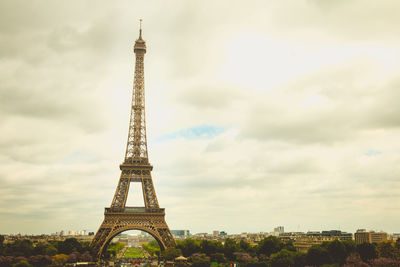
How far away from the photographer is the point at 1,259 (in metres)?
71.9

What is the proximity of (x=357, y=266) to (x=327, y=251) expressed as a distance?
51.4ft

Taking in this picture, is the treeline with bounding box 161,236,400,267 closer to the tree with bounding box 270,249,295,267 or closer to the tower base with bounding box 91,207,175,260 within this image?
the tree with bounding box 270,249,295,267

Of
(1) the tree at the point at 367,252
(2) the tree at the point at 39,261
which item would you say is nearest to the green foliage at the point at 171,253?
(2) the tree at the point at 39,261

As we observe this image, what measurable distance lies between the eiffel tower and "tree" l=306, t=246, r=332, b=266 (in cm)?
3070

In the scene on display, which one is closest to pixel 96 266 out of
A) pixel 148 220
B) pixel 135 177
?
pixel 148 220

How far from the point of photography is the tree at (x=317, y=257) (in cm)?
6688

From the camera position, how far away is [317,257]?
220ft

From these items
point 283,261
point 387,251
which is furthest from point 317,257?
point 387,251

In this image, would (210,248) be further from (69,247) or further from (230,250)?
(69,247)

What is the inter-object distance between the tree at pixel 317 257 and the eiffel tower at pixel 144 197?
30.7 metres

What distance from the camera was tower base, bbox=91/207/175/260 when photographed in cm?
8356

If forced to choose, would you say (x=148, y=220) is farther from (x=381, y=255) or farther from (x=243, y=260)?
(x=381, y=255)

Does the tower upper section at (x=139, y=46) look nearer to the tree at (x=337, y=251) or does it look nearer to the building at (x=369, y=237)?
the tree at (x=337, y=251)

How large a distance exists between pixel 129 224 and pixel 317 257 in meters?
37.3
